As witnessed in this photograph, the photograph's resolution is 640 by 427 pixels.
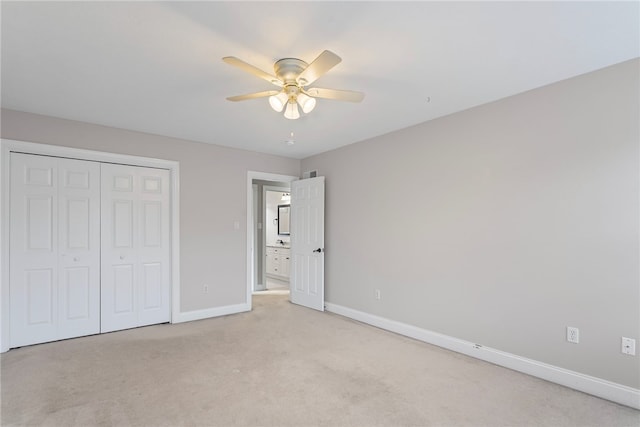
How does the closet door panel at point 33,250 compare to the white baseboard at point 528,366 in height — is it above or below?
above

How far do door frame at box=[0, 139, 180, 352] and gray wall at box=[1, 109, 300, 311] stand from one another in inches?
2.8

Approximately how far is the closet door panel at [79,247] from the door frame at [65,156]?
16 cm

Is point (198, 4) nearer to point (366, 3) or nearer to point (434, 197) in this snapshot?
point (366, 3)

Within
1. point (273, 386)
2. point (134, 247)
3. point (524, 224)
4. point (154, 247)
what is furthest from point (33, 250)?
point (524, 224)

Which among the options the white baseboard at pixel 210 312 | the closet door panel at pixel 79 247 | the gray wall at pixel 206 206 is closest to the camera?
the closet door panel at pixel 79 247

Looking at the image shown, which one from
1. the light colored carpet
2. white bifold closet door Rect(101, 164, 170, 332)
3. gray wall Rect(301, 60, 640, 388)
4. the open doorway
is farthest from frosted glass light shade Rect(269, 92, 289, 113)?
the open doorway

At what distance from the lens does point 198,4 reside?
176cm

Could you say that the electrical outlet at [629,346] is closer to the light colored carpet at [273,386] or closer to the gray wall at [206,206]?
the light colored carpet at [273,386]

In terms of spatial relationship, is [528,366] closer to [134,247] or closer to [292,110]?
[292,110]

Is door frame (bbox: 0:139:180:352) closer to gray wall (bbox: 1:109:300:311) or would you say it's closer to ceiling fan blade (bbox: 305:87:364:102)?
gray wall (bbox: 1:109:300:311)

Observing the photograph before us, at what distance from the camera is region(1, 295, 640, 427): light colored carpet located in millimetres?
2184

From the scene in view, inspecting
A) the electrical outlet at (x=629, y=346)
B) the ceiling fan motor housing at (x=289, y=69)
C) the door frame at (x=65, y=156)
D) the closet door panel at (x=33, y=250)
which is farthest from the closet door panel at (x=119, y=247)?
the electrical outlet at (x=629, y=346)

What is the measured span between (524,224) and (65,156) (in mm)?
4862

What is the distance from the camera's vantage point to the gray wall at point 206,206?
413cm
